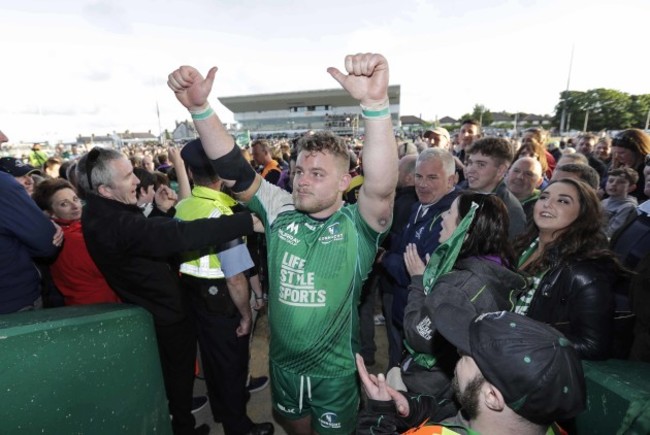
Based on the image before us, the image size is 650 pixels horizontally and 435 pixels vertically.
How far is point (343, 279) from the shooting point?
209 cm

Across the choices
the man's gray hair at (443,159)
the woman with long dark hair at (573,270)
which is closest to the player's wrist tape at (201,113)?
the man's gray hair at (443,159)

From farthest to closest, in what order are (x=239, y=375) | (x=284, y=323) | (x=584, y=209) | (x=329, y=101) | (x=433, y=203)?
(x=329, y=101) → (x=433, y=203) → (x=239, y=375) → (x=584, y=209) → (x=284, y=323)

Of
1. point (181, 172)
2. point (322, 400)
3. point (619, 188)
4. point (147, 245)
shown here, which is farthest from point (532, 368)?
point (619, 188)

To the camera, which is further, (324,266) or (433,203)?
(433,203)

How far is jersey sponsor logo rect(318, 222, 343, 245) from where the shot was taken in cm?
208

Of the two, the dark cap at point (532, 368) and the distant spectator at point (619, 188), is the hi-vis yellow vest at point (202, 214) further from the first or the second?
the distant spectator at point (619, 188)

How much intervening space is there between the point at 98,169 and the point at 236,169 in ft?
3.49

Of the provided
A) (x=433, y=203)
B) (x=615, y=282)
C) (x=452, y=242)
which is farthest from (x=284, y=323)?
(x=615, y=282)

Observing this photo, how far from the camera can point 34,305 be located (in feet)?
9.12

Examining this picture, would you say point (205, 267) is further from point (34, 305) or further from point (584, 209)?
point (584, 209)

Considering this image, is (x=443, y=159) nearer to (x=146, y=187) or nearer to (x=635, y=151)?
(x=635, y=151)

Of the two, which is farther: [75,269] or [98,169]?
[75,269]

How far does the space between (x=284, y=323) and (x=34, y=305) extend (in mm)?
2134

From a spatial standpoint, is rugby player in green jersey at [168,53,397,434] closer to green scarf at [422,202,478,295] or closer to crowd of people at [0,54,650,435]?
crowd of people at [0,54,650,435]
